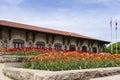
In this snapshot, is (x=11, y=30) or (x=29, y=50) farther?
(x=11, y=30)

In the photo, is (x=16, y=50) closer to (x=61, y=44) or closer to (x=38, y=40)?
(x=38, y=40)

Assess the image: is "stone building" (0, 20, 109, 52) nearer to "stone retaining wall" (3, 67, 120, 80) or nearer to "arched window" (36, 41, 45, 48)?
"arched window" (36, 41, 45, 48)

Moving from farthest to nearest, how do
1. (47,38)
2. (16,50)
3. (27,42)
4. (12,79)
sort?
1. (47,38)
2. (27,42)
3. (16,50)
4. (12,79)

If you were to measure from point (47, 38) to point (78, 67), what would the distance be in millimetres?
16955

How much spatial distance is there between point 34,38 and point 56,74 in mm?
17752

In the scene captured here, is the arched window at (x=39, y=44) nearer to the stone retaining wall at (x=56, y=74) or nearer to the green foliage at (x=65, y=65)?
the green foliage at (x=65, y=65)

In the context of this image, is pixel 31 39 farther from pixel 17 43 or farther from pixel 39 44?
pixel 17 43

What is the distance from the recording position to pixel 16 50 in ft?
44.6

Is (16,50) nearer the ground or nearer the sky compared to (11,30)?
nearer the ground

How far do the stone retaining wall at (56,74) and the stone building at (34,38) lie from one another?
12153mm

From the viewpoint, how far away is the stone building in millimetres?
21266

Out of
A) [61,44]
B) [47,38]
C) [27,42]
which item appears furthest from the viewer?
[61,44]

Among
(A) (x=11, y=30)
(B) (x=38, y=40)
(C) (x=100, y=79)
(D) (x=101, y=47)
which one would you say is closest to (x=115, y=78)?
(C) (x=100, y=79)

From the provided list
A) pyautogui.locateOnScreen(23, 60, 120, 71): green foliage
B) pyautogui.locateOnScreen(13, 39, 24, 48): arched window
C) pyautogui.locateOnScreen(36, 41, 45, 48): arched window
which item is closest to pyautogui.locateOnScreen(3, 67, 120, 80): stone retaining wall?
pyautogui.locateOnScreen(23, 60, 120, 71): green foliage
